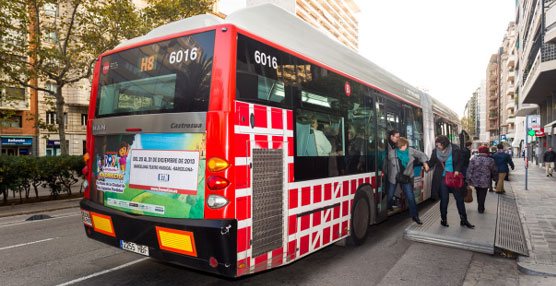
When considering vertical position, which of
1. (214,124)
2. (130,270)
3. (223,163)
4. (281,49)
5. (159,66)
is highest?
(281,49)

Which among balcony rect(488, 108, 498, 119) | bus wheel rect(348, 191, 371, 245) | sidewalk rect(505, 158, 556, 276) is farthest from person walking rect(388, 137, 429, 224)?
balcony rect(488, 108, 498, 119)

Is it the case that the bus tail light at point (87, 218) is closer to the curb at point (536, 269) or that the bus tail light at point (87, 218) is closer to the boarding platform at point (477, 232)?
the boarding platform at point (477, 232)

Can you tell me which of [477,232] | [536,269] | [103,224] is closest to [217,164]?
[103,224]

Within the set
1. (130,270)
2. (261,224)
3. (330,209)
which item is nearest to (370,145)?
(330,209)

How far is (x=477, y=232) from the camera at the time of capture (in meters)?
6.67

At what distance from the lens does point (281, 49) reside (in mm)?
4320

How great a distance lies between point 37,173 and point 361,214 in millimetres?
10846

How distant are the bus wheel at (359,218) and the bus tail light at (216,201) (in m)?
2.88

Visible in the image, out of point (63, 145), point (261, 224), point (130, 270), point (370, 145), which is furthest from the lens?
point (63, 145)

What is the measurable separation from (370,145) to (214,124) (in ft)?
12.3

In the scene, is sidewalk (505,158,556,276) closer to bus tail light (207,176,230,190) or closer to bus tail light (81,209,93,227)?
bus tail light (207,176,230,190)

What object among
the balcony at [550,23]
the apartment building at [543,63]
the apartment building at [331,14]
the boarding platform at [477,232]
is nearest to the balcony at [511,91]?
the apartment building at [331,14]

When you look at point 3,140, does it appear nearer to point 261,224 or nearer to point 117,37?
point 117,37

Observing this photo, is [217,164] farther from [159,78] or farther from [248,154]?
[159,78]
